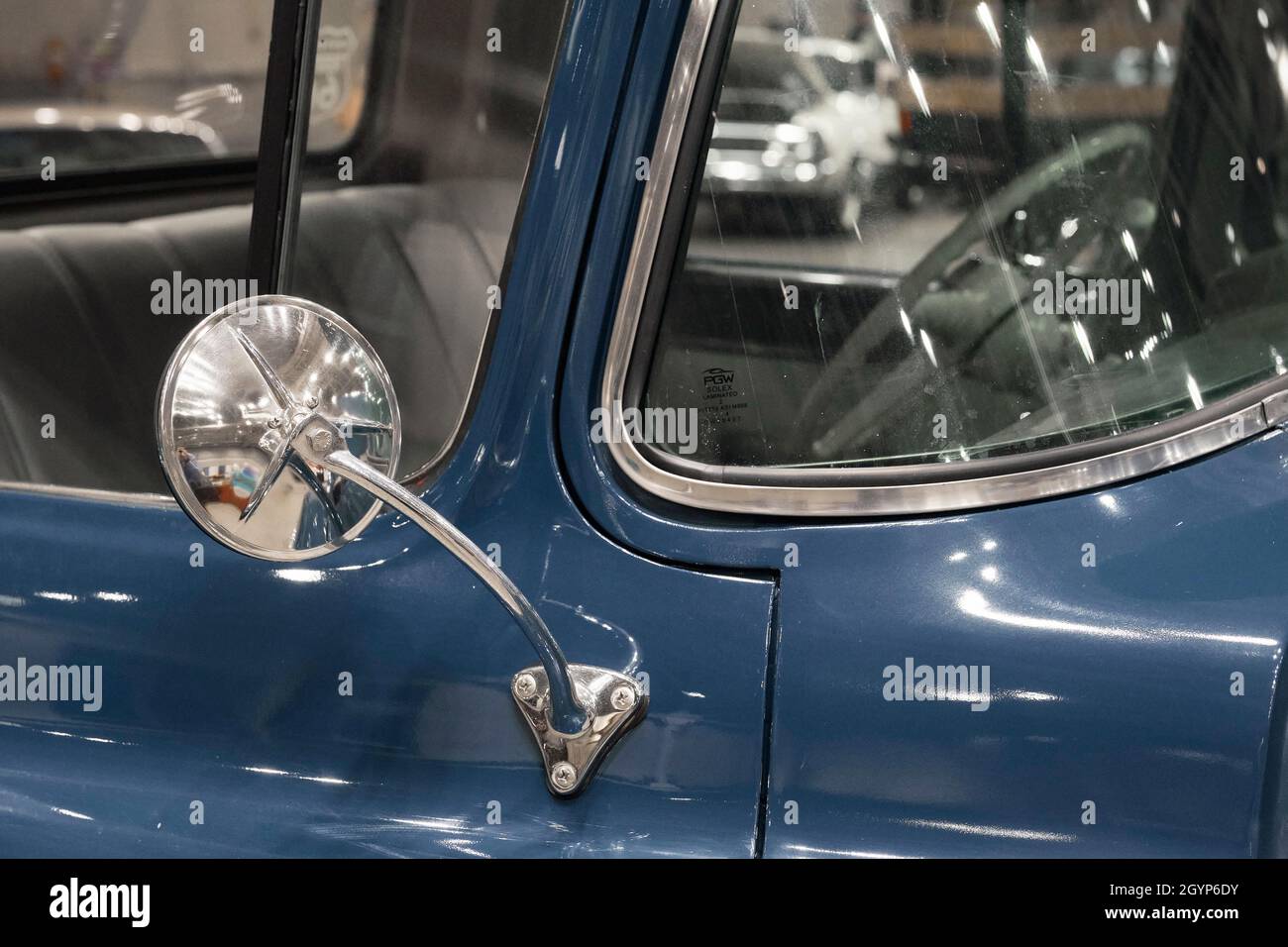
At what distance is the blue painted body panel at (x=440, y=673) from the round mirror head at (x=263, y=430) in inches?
7.0

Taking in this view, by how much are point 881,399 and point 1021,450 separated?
0.14 meters

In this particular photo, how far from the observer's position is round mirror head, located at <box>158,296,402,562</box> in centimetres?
109

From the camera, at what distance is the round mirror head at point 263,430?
1.09 meters

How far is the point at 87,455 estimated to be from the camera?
161 cm

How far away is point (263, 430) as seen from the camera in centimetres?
110

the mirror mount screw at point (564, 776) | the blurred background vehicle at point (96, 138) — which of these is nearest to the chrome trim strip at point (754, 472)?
the mirror mount screw at point (564, 776)

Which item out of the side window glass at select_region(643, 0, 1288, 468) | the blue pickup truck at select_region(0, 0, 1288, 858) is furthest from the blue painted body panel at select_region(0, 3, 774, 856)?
the side window glass at select_region(643, 0, 1288, 468)

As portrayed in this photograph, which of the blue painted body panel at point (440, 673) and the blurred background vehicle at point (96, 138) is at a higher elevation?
the blurred background vehicle at point (96, 138)

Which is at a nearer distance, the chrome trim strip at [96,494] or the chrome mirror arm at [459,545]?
the chrome mirror arm at [459,545]

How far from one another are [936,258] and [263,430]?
65 centimetres

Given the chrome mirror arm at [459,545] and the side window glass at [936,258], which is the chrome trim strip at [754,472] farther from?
the chrome mirror arm at [459,545]

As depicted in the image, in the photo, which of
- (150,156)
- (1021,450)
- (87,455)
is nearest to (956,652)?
(1021,450)
